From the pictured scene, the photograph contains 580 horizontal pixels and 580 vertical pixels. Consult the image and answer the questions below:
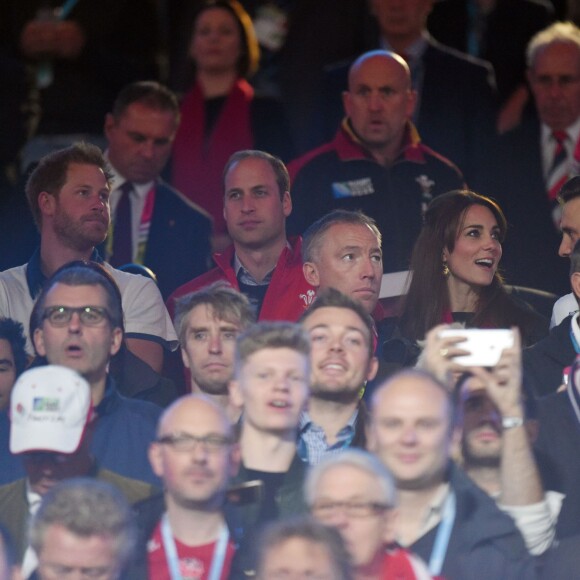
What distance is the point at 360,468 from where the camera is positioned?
17.5 ft

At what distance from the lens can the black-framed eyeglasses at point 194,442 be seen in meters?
5.52

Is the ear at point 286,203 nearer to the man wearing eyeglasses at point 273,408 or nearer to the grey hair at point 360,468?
the man wearing eyeglasses at point 273,408

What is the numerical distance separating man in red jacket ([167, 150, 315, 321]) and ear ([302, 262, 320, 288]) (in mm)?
151

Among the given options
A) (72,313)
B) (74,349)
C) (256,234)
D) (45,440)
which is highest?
(256,234)

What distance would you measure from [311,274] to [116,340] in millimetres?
950

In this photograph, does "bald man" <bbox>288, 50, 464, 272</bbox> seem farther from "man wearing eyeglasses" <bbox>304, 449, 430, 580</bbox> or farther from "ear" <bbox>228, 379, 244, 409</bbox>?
"man wearing eyeglasses" <bbox>304, 449, 430, 580</bbox>

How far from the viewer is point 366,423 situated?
6.03m

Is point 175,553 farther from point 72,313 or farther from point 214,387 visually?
point 72,313

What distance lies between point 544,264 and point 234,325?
200cm

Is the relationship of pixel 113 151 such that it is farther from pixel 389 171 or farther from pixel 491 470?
pixel 491 470

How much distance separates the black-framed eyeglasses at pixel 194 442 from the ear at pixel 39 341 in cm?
92

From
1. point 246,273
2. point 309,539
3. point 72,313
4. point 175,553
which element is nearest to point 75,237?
point 246,273

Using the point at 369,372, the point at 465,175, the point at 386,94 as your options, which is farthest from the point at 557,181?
the point at 369,372

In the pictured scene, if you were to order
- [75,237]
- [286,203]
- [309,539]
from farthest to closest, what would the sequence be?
[286,203], [75,237], [309,539]
